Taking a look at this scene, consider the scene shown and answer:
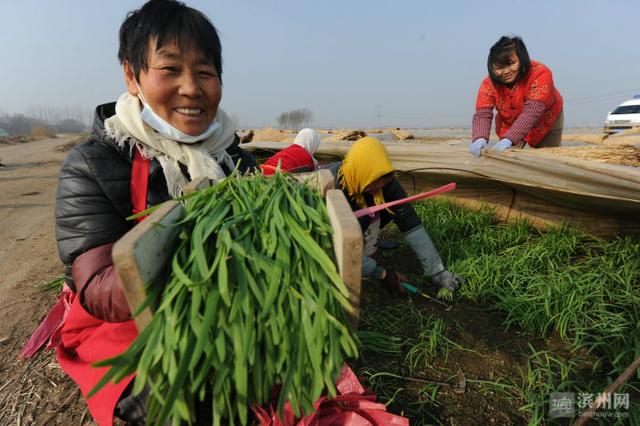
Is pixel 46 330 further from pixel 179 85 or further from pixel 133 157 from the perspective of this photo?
pixel 179 85

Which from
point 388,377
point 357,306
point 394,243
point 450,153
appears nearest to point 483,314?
point 388,377

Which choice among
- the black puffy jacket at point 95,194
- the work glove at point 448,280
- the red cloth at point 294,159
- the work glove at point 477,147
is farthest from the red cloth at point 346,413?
the work glove at point 477,147

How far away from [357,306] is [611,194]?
7.62ft

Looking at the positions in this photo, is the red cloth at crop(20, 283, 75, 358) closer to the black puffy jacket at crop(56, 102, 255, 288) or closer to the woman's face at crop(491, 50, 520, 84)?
the black puffy jacket at crop(56, 102, 255, 288)

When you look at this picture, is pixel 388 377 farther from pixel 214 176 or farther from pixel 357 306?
pixel 214 176

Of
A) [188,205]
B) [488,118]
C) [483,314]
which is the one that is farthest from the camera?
[488,118]

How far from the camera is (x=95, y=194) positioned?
4.09 ft

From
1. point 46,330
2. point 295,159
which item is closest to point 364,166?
point 295,159

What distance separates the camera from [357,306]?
79cm

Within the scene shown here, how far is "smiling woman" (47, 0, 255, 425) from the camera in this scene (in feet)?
3.84

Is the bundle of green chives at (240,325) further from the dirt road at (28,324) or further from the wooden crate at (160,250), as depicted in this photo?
the dirt road at (28,324)

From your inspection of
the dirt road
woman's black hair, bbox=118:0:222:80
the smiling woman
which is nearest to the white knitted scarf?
the smiling woman

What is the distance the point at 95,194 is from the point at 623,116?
18670 mm

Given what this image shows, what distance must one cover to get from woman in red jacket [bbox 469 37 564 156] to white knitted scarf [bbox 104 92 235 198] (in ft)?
7.11
